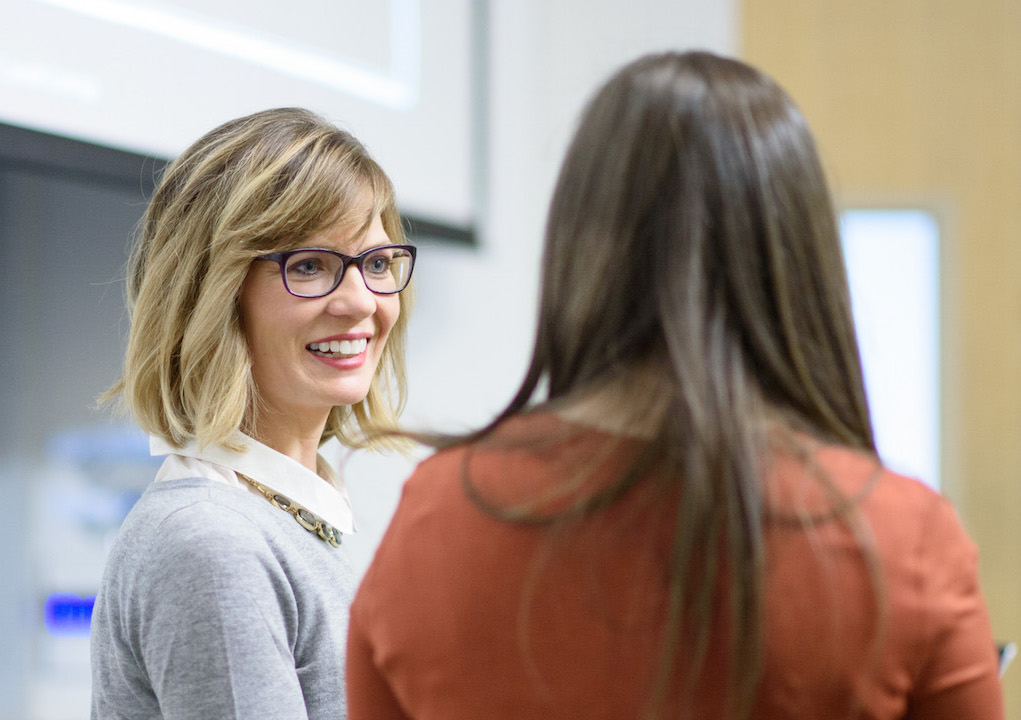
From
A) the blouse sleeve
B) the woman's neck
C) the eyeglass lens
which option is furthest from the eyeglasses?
the blouse sleeve

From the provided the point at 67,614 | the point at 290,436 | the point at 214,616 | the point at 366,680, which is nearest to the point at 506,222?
the point at 67,614

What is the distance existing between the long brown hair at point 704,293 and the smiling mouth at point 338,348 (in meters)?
0.48

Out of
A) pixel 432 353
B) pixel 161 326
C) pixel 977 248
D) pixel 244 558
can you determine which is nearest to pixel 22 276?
Answer: pixel 161 326

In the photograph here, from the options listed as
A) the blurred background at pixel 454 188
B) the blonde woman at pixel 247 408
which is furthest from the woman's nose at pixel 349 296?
the blurred background at pixel 454 188

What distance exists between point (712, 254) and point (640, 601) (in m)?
0.20

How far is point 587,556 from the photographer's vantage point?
58 cm

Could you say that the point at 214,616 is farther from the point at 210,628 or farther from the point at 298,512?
the point at 298,512

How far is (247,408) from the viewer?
3.43 ft

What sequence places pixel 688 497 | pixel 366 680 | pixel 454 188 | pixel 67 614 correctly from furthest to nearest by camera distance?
pixel 454 188, pixel 67 614, pixel 366 680, pixel 688 497

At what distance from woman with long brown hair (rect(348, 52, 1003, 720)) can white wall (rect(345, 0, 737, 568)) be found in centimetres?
151

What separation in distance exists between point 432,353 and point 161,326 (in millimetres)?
1287

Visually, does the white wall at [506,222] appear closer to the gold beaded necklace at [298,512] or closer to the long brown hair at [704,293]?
the gold beaded necklace at [298,512]

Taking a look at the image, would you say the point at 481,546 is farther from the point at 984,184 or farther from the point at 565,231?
the point at 984,184

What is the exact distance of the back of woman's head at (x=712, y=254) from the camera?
59cm
